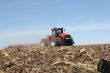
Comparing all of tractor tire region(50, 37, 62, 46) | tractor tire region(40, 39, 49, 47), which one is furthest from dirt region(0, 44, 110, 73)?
tractor tire region(40, 39, 49, 47)

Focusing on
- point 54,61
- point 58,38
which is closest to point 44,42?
point 58,38

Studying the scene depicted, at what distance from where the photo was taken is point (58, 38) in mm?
40250

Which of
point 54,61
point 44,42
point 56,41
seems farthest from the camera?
point 44,42

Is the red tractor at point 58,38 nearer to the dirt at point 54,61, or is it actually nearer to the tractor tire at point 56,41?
the tractor tire at point 56,41

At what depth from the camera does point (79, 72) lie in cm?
1902

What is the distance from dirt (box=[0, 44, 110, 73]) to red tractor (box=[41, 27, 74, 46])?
13.8m

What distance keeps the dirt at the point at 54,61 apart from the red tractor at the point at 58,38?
1380 cm

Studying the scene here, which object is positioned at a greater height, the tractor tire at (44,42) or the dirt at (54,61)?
the tractor tire at (44,42)

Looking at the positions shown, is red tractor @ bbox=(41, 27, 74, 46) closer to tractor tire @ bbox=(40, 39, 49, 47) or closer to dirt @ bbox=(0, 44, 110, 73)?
tractor tire @ bbox=(40, 39, 49, 47)

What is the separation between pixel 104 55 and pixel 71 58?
2.21m

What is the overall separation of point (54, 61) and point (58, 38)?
18.5 metres

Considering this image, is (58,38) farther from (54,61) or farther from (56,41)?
(54,61)

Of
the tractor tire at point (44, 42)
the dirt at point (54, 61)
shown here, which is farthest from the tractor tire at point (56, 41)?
the dirt at point (54, 61)

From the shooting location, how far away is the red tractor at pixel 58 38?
39875 mm
